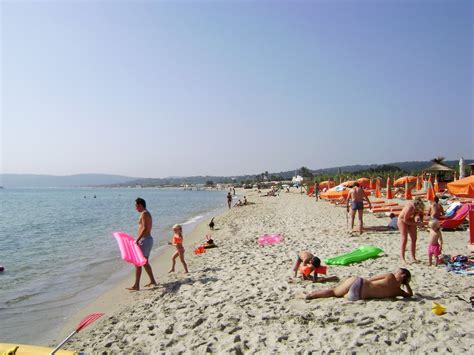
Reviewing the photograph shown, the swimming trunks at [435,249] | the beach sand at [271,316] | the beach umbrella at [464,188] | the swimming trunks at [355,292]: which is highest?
the beach umbrella at [464,188]

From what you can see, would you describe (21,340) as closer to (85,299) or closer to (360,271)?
(85,299)

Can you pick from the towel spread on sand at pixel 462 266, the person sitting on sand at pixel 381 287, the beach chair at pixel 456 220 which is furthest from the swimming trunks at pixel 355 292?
the beach chair at pixel 456 220

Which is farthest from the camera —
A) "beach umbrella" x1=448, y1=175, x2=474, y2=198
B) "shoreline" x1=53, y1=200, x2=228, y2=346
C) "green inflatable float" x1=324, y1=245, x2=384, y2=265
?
"beach umbrella" x1=448, y1=175, x2=474, y2=198

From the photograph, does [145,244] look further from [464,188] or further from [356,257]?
[464,188]

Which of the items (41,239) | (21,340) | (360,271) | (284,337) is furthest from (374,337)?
(41,239)

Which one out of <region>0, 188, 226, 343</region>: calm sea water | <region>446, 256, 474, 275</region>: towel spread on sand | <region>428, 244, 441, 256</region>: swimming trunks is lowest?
<region>0, 188, 226, 343</region>: calm sea water

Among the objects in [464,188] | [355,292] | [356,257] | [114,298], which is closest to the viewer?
[355,292]

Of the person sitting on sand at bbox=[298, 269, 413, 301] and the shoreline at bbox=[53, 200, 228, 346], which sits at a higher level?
the person sitting on sand at bbox=[298, 269, 413, 301]

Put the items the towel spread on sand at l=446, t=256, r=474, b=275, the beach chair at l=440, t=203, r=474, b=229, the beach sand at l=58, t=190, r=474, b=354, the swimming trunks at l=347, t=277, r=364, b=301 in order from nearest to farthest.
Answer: the beach sand at l=58, t=190, r=474, b=354, the swimming trunks at l=347, t=277, r=364, b=301, the towel spread on sand at l=446, t=256, r=474, b=275, the beach chair at l=440, t=203, r=474, b=229

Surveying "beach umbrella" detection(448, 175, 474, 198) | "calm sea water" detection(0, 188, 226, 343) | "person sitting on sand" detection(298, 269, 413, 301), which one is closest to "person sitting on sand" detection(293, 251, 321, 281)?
"person sitting on sand" detection(298, 269, 413, 301)

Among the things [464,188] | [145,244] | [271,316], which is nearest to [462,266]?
[464,188]

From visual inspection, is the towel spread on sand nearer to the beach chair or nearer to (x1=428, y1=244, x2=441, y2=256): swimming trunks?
(x1=428, y1=244, x2=441, y2=256): swimming trunks

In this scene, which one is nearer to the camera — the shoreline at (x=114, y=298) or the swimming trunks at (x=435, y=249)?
the shoreline at (x=114, y=298)

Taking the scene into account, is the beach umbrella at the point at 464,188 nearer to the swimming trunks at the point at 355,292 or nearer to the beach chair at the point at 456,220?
the beach chair at the point at 456,220
